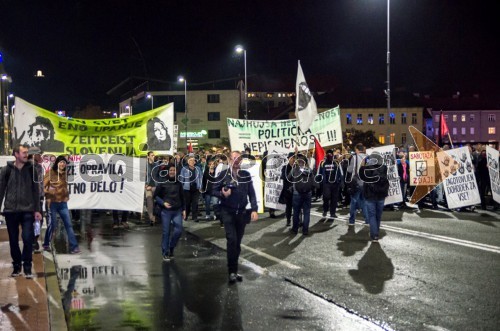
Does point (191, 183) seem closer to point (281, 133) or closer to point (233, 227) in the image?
point (281, 133)

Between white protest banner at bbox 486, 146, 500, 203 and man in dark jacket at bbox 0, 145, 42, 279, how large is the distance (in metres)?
13.7

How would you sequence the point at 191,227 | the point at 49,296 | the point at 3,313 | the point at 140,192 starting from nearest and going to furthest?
1. the point at 3,313
2. the point at 49,296
3. the point at 140,192
4. the point at 191,227

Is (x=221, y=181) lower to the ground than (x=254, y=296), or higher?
higher

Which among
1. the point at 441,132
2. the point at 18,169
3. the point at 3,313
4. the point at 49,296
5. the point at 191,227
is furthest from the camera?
the point at 441,132

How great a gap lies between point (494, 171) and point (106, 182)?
11.4 metres

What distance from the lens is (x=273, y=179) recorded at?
17.6 meters

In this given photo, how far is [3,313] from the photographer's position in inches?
264

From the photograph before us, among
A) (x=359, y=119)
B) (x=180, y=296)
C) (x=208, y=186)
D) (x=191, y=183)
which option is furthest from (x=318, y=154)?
(x=359, y=119)

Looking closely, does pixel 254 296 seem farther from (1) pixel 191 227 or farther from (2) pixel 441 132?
(2) pixel 441 132

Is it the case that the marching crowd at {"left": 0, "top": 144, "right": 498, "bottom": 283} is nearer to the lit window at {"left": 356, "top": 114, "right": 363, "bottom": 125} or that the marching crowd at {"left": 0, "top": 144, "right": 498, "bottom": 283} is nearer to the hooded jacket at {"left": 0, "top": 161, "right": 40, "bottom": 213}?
the hooded jacket at {"left": 0, "top": 161, "right": 40, "bottom": 213}

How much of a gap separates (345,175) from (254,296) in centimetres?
1100

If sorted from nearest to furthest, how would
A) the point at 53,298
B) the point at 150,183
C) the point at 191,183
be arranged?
the point at 53,298 → the point at 150,183 → the point at 191,183

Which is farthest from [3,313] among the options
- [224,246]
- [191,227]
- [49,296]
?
[191,227]

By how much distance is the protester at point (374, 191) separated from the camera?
12363 mm
